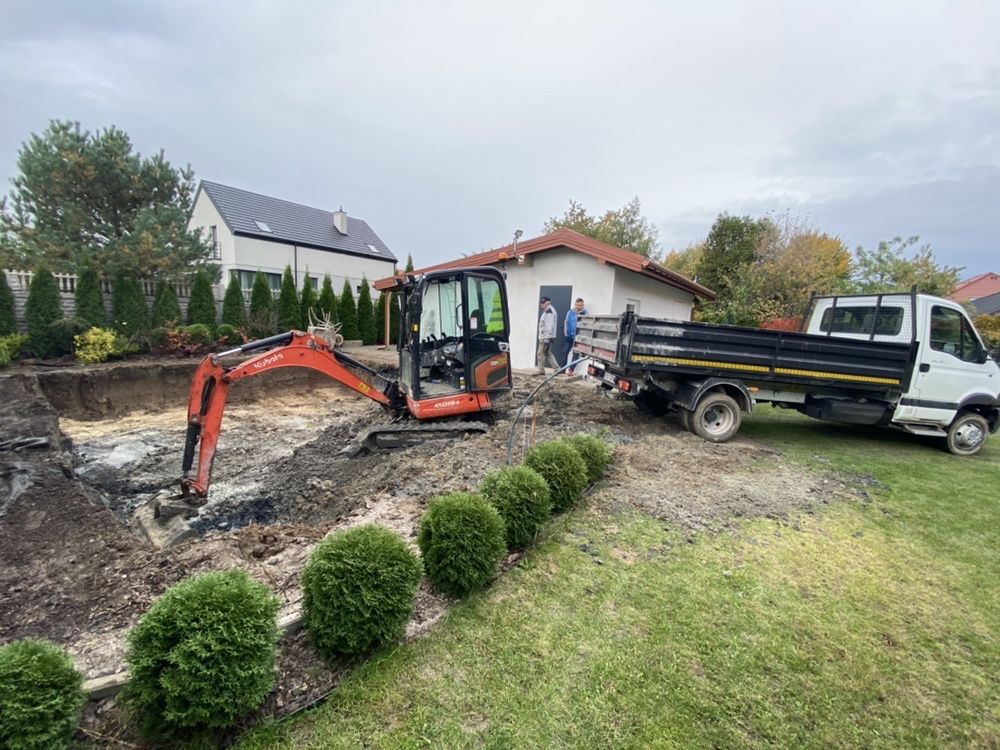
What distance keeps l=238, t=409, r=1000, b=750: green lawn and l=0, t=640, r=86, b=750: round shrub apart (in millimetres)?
619

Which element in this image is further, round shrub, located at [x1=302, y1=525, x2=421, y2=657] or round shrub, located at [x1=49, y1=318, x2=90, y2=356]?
round shrub, located at [x1=49, y1=318, x2=90, y2=356]

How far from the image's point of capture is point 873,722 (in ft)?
6.60

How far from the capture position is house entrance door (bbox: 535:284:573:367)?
35.6ft

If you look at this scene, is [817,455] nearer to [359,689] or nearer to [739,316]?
[359,689]

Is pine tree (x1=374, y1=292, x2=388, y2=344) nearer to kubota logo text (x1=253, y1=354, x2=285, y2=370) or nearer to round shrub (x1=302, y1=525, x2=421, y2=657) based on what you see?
kubota logo text (x1=253, y1=354, x2=285, y2=370)

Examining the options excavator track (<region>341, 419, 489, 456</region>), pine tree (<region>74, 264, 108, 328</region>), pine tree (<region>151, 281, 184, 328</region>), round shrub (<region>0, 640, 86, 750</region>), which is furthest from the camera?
pine tree (<region>151, 281, 184, 328</region>)

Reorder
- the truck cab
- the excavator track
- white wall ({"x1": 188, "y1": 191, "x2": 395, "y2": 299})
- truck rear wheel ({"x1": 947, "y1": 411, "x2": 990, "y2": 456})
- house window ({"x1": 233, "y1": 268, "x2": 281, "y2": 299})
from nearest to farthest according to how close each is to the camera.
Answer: the excavator track < the truck cab < truck rear wheel ({"x1": 947, "y1": 411, "x2": 990, "y2": 456}) < white wall ({"x1": 188, "y1": 191, "x2": 395, "y2": 299}) < house window ({"x1": 233, "y1": 268, "x2": 281, "y2": 299})

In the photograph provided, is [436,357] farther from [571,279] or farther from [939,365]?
[939,365]

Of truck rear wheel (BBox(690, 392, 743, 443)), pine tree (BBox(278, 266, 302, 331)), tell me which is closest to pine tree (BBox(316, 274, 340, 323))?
pine tree (BBox(278, 266, 302, 331))

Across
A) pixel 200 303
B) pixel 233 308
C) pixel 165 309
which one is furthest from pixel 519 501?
pixel 233 308

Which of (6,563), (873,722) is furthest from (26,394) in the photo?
(873,722)

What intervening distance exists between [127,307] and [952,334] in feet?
57.3

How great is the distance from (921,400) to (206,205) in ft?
97.2

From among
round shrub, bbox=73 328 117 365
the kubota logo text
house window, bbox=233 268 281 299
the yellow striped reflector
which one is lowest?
round shrub, bbox=73 328 117 365
